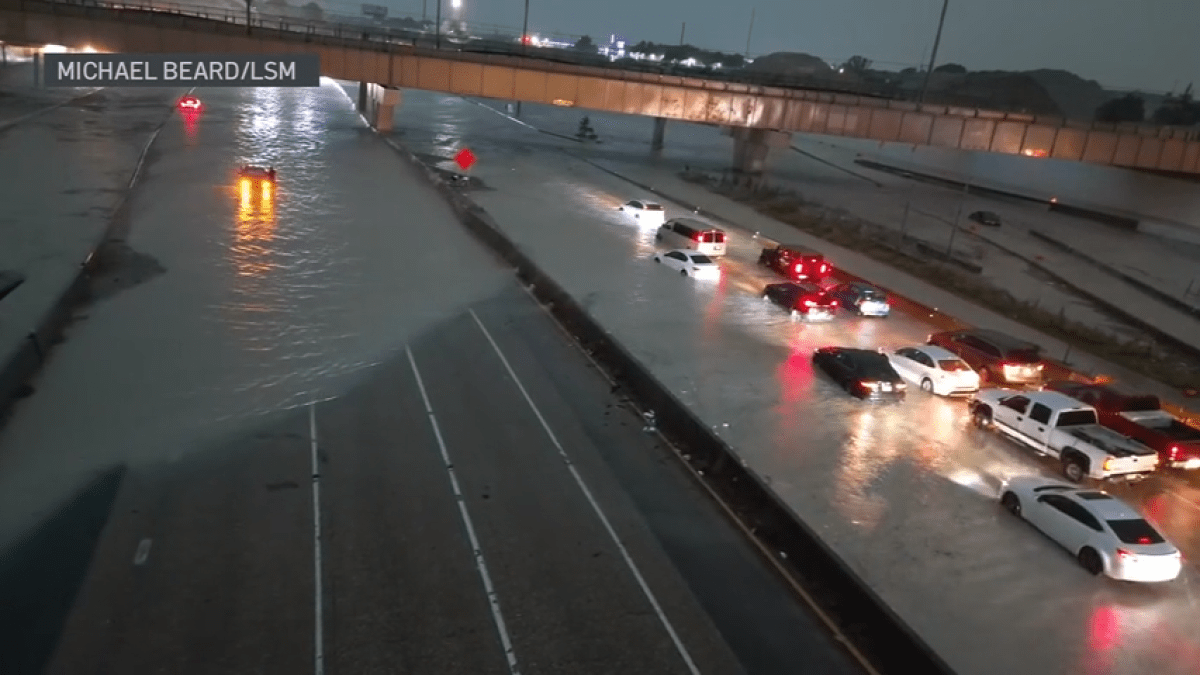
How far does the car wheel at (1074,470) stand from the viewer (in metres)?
15.1

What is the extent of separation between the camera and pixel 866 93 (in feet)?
181

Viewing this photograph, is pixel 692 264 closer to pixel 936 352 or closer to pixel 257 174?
pixel 936 352

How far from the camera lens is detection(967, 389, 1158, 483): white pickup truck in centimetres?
1495

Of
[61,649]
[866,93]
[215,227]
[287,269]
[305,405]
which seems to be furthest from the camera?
[866,93]

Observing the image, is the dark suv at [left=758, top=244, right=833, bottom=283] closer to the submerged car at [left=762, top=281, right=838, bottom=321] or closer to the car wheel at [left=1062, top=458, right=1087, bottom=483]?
the submerged car at [left=762, top=281, right=838, bottom=321]

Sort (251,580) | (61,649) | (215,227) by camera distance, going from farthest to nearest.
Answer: (215,227) → (251,580) → (61,649)

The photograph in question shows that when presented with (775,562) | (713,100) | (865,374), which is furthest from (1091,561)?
(713,100)

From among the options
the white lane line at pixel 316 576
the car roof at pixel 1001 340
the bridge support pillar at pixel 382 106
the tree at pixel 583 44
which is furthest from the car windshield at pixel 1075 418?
the tree at pixel 583 44

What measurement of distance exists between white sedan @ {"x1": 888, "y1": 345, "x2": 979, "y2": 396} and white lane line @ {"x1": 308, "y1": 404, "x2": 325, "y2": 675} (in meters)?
12.8

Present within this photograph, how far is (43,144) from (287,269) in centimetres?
2694

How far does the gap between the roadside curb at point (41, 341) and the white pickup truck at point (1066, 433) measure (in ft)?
60.6

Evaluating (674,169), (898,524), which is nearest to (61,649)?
(898,524)

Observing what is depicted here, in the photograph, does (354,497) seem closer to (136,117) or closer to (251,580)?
(251,580)

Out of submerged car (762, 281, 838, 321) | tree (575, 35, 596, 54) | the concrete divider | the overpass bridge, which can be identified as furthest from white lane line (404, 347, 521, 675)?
tree (575, 35, 596, 54)
